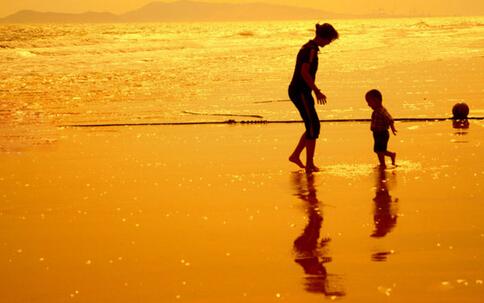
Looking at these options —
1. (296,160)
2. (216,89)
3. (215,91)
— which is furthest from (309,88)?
(216,89)

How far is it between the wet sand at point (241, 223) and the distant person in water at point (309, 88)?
0.25 metres

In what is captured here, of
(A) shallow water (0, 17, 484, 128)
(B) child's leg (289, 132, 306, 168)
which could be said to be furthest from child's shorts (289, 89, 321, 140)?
Result: (A) shallow water (0, 17, 484, 128)

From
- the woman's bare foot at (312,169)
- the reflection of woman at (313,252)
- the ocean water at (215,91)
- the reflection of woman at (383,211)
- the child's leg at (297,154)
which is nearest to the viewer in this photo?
the reflection of woman at (313,252)

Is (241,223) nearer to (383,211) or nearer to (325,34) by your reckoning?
(383,211)

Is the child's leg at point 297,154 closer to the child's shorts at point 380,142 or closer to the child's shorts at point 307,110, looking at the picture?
the child's shorts at point 307,110

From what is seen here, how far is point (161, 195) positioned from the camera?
27.8 feet

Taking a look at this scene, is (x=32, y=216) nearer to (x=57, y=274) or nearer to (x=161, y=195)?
(x=161, y=195)

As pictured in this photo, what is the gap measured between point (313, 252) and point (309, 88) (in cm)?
445

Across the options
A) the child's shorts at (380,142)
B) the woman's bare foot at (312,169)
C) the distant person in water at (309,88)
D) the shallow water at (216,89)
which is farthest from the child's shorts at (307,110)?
the shallow water at (216,89)

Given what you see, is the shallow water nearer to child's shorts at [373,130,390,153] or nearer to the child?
the child

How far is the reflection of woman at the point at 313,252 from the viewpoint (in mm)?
5355

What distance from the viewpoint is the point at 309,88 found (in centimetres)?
1039

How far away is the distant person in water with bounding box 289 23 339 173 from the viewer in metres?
10.1

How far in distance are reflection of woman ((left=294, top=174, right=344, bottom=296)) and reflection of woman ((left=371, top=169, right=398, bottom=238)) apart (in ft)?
1.35
